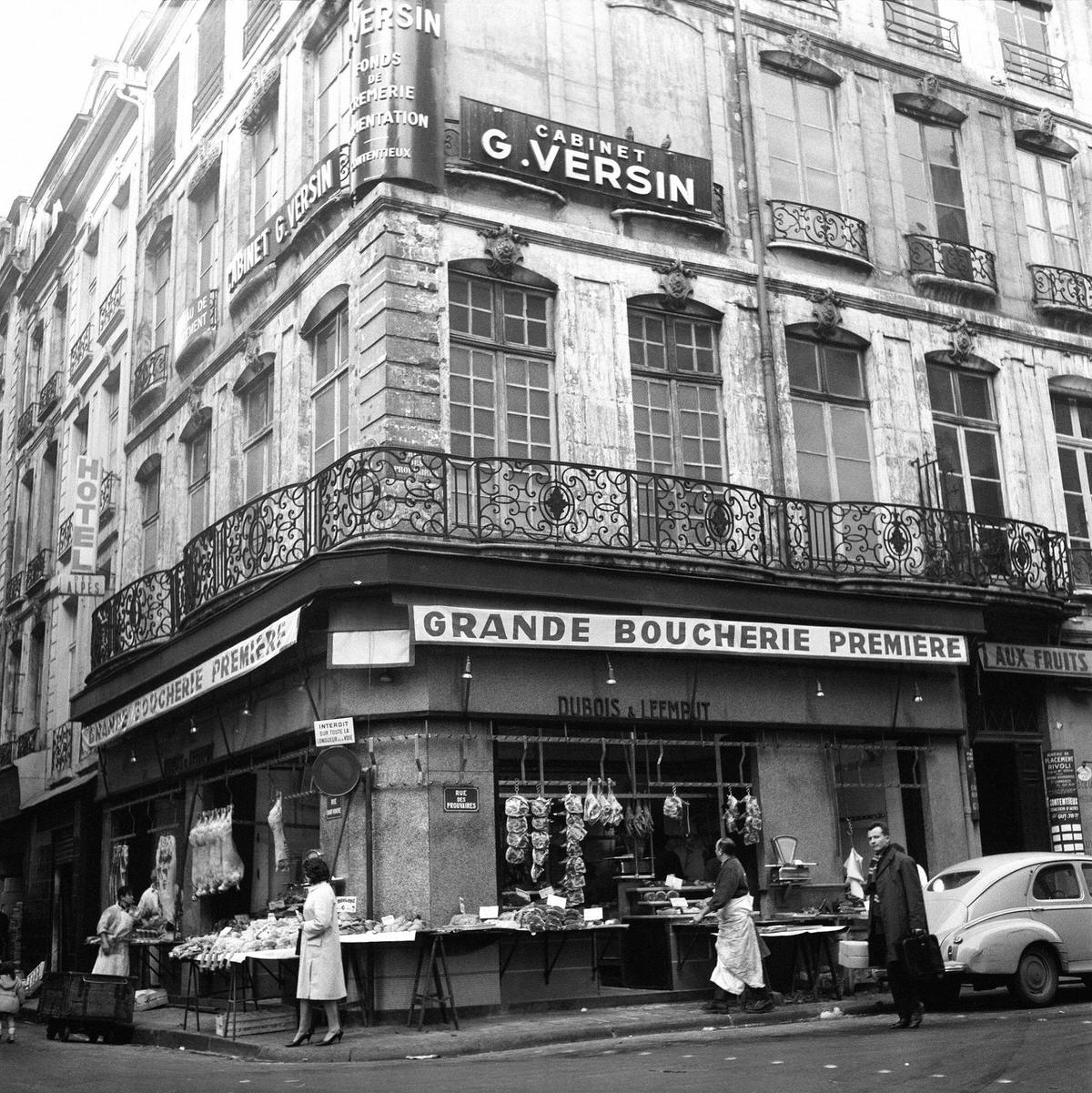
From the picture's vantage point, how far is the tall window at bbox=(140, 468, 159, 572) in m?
22.3

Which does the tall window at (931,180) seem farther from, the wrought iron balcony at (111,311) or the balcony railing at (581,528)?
the wrought iron balcony at (111,311)

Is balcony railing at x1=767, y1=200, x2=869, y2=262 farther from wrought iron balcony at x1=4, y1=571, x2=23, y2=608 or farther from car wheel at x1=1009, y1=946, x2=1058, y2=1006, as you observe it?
wrought iron balcony at x1=4, y1=571, x2=23, y2=608

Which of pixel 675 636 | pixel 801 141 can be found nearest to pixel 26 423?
pixel 801 141

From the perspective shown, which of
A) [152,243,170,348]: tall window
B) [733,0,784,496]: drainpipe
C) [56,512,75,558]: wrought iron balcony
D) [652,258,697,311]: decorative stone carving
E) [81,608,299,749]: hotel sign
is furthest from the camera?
[56,512,75,558]: wrought iron balcony

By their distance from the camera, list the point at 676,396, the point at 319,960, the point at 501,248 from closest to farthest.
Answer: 1. the point at 319,960
2. the point at 501,248
3. the point at 676,396

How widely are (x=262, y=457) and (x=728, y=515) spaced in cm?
594

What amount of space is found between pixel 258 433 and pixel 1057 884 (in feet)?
35.2

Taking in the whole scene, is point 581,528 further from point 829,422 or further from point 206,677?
point 206,677

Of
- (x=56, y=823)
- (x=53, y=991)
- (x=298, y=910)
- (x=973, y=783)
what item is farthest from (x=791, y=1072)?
(x=56, y=823)

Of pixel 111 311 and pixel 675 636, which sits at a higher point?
pixel 111 311

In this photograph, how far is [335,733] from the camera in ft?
48.2

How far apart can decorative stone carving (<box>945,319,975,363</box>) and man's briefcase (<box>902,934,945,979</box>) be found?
9.93 m

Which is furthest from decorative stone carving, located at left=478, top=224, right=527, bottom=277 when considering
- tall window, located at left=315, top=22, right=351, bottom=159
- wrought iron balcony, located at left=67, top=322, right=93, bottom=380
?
wrought iron balcony, located at left=67, top=322, right=93, bottom=380

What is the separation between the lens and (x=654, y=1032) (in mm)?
12883
